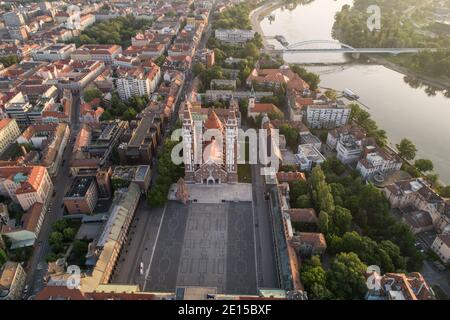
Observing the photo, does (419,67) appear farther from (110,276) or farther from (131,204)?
(110,276)

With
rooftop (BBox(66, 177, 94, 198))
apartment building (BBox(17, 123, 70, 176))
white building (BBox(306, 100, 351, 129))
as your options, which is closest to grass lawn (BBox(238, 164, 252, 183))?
white building (BBox(306, 100, 351, 129))

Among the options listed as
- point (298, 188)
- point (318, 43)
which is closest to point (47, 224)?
point (298, 188)

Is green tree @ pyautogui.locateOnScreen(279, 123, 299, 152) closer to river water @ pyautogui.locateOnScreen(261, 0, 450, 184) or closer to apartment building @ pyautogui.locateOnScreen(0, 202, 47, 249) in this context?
river water @ pyautogui.locateOnScreen(261, 0, 450, 184)

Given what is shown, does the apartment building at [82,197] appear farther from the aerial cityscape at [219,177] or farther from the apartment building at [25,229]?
the apartment building at [25,229]

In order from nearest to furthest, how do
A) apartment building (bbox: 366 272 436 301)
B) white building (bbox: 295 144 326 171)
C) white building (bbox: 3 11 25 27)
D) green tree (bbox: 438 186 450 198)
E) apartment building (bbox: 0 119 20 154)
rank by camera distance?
apartment building (bbox: 366 272 436 301) → green tree (bbox: 438 186 450 198) → white building (bbox: 295 144 326 171) → apartment building (bbox: 0 119 20 154) → white building (bbox: 3 11 25 27)

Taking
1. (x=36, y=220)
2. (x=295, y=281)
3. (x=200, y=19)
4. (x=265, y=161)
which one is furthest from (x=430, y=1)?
(x=36, y=220)

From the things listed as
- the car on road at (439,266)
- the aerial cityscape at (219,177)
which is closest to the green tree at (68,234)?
the aerial cityscape at (219,177)
